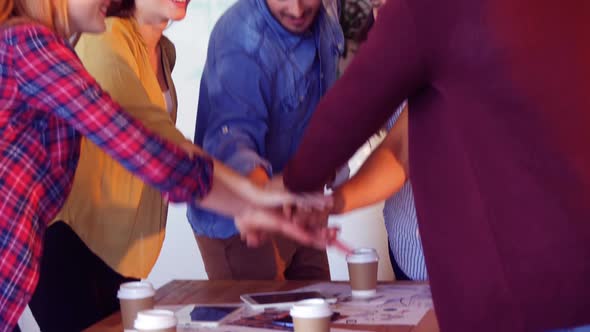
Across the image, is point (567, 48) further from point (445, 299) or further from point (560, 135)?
point (445, 299)

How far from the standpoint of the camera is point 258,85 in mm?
2457

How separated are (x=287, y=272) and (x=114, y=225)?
59cm

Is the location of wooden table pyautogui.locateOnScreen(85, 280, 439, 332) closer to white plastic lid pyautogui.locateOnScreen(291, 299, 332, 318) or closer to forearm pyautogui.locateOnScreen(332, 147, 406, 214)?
forearm pyautogui.locateOnScreen(332, 147, 406, 214)

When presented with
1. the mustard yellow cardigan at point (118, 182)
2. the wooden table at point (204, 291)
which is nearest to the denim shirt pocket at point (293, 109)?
the mustard yellow cardigan at point (118, 182)

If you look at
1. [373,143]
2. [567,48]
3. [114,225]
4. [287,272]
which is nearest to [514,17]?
[567,48]

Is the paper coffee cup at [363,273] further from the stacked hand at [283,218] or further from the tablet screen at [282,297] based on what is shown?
the stacked hand at [283,218]

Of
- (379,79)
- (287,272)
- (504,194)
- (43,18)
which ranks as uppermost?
(43,18)

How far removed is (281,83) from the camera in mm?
2539

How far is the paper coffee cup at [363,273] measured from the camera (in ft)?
6.43

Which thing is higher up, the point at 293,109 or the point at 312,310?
the point at 293,109

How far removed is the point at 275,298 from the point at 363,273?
0.20 m

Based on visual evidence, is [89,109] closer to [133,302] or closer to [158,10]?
[133,302]

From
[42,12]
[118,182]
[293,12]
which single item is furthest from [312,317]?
[293,12]

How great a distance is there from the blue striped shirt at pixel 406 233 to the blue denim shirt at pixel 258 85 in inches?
14.0
